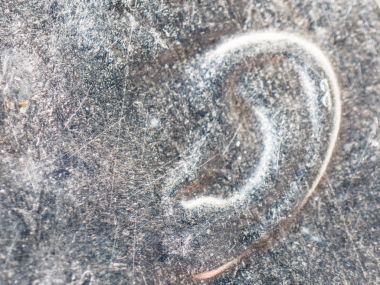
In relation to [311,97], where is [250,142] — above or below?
below

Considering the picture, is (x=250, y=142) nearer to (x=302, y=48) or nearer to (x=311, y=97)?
(x=311, y=97)

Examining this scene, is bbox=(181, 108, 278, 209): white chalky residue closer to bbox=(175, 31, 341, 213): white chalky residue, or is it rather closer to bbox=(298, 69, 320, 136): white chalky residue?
bbox=(175, 31, 341, 213): white chalky residue

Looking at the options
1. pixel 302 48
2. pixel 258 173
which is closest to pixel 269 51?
pixel 302 48

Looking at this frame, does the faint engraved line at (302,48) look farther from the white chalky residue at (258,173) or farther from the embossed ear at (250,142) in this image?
the white chalky residue at (258,173)

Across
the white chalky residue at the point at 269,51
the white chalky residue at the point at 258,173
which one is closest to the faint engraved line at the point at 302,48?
the white chalky residue at the point at 269,51

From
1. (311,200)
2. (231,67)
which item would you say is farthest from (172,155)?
(311,200)

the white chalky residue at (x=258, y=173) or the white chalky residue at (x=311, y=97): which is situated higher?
the white chalky residue at (x=311, y=97)

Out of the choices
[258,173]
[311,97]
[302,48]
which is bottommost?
[258,173]

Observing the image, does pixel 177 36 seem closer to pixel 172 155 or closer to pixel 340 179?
pixel 172 155
